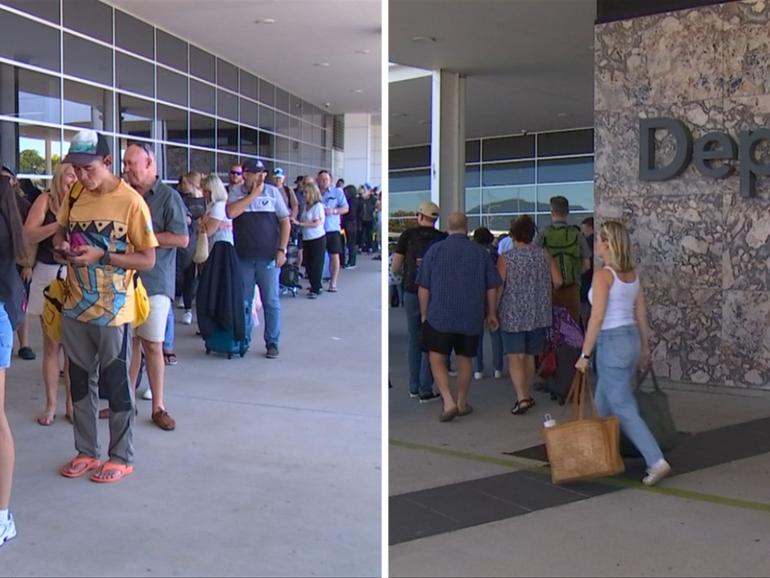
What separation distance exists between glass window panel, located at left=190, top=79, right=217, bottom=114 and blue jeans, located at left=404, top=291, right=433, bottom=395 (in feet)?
35.3

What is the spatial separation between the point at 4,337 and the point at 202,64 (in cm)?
1423

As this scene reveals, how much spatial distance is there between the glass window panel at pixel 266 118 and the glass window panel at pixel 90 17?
742 centimetres

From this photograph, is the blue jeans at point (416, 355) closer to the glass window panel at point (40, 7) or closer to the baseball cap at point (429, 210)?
the baseball cap at point (429, 210)

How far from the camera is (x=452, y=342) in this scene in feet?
23.3

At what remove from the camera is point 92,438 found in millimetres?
5055

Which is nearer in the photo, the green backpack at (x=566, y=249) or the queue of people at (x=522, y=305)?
the queue of people at (x=522, y=305)

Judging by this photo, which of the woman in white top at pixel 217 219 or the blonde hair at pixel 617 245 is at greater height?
the woman in white top at pixel 217 219

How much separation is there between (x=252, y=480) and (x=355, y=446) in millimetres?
884

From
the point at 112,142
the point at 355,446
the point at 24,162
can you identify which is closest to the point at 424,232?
the point at 355,446

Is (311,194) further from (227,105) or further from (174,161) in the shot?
(227,105)

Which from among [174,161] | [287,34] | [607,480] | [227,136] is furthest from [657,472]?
[227,136]

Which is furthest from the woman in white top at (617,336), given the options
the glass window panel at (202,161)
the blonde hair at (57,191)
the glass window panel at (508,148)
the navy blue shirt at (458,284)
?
the glass window panel at (508,148)

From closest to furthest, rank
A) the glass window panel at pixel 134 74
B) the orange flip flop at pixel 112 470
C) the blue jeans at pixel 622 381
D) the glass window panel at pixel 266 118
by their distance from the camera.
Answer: the orange flip flop at pixel 112 470, the blue jeans at pixel 622 381, the glass window panel at pixel 134 74, the glass window panel at pixel 266 118

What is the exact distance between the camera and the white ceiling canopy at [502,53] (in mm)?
11031
